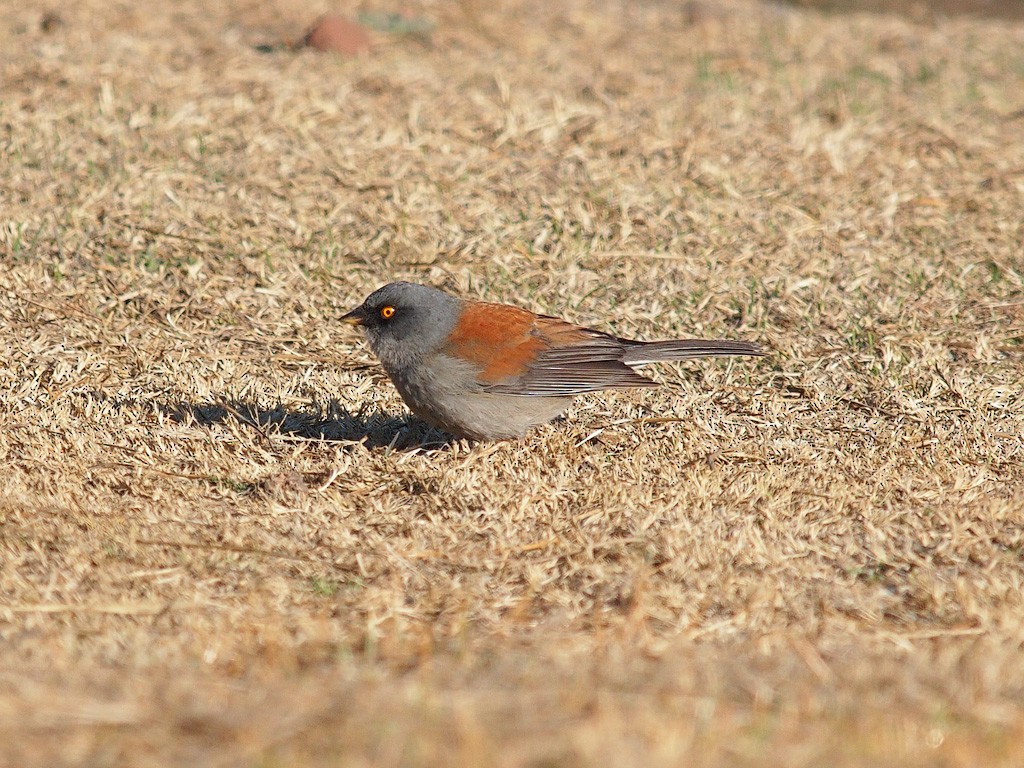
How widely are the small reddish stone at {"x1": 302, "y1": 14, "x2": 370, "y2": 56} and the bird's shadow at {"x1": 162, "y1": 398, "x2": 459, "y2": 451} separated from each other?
16.8 ft

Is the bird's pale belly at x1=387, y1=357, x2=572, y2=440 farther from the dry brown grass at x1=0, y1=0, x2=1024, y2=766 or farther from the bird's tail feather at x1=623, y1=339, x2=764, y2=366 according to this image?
the bird's tail feather at x1=623, y1=339, x2=764, y2=366

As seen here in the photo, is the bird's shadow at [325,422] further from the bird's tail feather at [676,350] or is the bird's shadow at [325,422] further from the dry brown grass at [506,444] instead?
the bird's tail feather at [676,350]

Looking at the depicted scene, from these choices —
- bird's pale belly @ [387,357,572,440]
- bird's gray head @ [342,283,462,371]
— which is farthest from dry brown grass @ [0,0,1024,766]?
bird's gray head @ [342,283,462,371]

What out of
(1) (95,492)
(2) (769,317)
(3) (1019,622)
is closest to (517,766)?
(3) (1019,622)

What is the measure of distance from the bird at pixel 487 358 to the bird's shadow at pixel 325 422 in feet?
1.02

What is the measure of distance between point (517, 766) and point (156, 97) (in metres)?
7.17

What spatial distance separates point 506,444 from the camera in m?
5.75

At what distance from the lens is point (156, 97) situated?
905 centimetres

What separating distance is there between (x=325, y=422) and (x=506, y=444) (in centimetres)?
85

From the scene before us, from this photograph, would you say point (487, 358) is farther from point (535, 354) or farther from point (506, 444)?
point (506, 444)

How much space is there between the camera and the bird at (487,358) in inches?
217

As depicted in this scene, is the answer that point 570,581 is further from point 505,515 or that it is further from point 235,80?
point 235,80

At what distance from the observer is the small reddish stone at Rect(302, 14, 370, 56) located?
34.3ft

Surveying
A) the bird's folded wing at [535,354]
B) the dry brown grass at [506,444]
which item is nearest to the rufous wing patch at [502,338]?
the bird's folded wing at [535,354]
